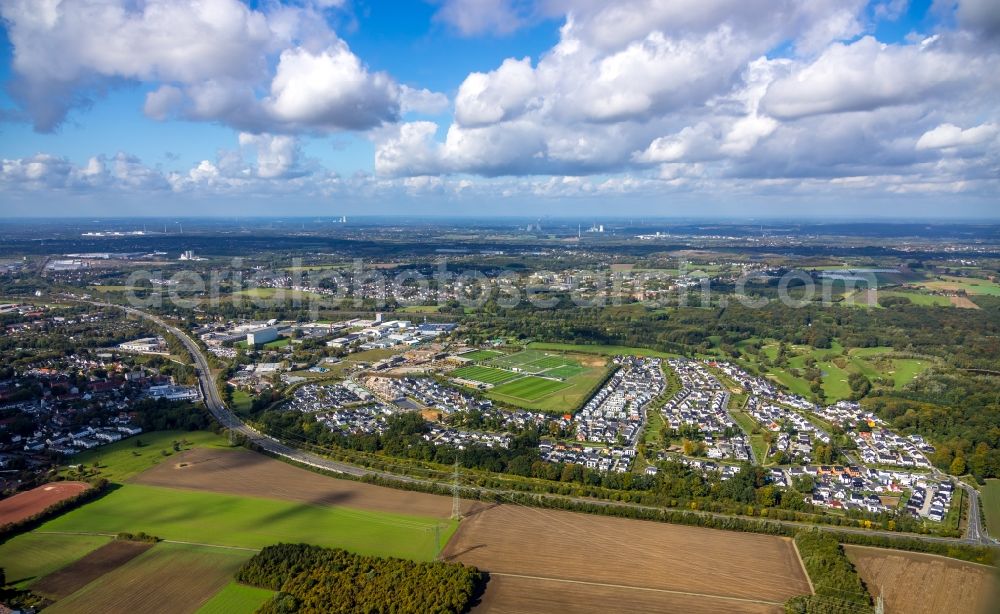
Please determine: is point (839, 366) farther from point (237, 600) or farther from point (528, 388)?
point (237, 600)

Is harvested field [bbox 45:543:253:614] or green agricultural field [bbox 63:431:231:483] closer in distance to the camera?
harvested field [bbox 45:543:253:614]

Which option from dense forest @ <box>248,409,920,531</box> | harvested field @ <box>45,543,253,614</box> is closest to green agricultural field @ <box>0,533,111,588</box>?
harvested field @ <box>45,543,253,614</box>

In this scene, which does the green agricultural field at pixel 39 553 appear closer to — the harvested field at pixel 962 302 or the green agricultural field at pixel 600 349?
the green agricultural field at pixel 600 349

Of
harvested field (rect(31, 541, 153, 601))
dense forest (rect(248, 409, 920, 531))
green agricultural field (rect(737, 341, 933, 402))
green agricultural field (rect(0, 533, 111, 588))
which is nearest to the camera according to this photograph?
harvested field (rect(31, 541, 153, 601))

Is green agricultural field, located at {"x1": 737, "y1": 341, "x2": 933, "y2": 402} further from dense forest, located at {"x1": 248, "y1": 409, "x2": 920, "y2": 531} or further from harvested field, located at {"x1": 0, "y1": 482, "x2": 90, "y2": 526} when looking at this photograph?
harvested field, located at {"x1": 0, "y1": 482, "x2": 90, "y2": 526}

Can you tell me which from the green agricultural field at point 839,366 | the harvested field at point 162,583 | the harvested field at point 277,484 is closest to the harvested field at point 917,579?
the harvested field at point 277,484

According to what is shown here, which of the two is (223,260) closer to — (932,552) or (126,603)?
(126,603)
